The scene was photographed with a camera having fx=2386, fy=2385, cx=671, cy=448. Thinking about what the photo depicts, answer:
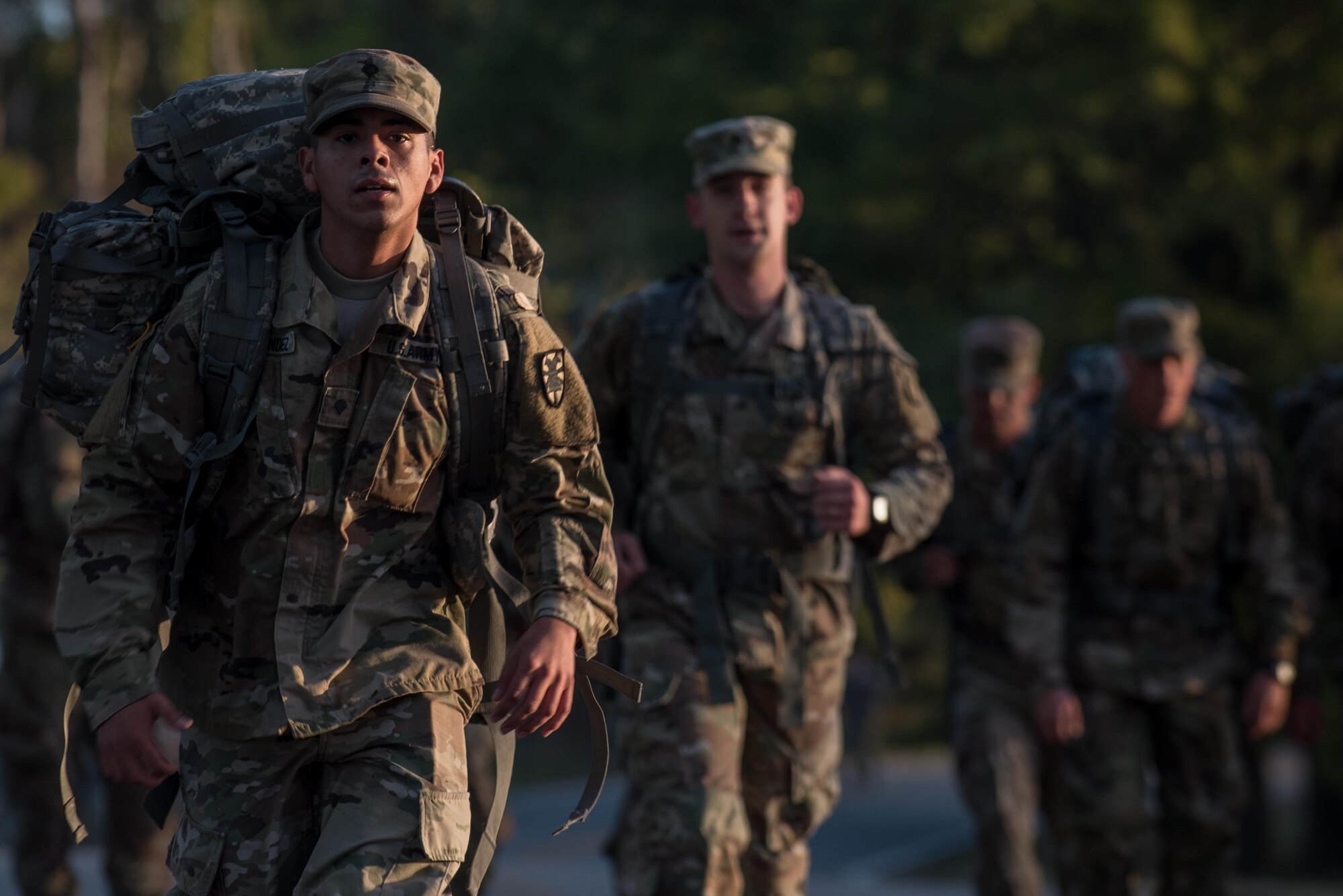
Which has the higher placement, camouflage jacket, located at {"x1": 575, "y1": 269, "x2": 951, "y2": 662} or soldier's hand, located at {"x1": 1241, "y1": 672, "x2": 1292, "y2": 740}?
camouflage jacket, located at {"x1": 575, "y1": 269, "x2": 951, "y2": 662}

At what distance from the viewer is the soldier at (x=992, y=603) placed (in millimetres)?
10711

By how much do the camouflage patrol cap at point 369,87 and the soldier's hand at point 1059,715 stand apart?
5143mm

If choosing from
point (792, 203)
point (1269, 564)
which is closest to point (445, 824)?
point (792, 203)

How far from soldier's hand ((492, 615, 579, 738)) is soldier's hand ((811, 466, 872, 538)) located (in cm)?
249

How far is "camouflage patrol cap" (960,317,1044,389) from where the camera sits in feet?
37.7

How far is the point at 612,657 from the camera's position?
8.07 m

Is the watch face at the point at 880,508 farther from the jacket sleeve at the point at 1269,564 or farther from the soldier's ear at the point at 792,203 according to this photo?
the jacket sleeve at the point at 1269,564

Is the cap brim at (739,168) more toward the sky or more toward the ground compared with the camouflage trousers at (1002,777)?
more toward the sky

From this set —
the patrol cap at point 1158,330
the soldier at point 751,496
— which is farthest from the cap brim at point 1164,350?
the soldier at point 751,496

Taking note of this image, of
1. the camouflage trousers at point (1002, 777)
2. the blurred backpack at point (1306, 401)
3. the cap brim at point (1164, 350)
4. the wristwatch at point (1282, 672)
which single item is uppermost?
the cap brim at point (1164, 350)

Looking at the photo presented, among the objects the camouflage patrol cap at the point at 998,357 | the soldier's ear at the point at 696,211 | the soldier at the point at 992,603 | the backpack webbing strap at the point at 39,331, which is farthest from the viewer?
the camouflage patrol cap at the point at 998,357

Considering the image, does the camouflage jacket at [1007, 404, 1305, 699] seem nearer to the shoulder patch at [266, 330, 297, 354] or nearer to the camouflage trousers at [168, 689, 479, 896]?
the camouflage trousers at [168, 689, 479, 896]

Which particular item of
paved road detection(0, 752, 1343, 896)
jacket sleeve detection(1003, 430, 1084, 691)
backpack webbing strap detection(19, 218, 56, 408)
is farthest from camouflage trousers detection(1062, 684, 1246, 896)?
backpack webbing strap detection(19, 218, 56, 408)

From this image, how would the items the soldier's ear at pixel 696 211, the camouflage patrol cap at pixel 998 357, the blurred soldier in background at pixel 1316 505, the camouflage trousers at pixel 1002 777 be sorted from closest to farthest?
the soldier's ear at pixel 696 211 → the blurred soldier in background at pixel 1316 505 → the camouflage trousers at pixel 1002 777 → the camouflage patrol cap at pixel 998 357
